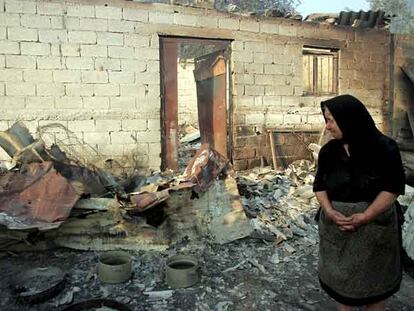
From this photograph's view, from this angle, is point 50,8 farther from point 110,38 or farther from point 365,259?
point 365,259

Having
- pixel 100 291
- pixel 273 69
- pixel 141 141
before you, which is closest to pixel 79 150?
pixel 141 141

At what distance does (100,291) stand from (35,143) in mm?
2028

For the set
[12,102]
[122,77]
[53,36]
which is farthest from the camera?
[122,77]

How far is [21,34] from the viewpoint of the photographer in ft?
19.5

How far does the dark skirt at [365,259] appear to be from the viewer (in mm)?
2207

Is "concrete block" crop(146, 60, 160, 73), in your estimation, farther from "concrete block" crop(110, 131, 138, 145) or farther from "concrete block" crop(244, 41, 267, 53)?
"concrete block" crop(244, 41, 267, 53)

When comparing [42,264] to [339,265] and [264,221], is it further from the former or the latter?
[339,265]

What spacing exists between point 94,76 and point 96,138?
1.07 metres

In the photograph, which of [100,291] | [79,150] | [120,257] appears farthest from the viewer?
[79,150]

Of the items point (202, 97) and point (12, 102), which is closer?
point (12, 102)

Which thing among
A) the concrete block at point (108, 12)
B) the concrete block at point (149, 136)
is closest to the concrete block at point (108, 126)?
the concrete block at point (149, 136)

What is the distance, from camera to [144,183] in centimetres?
524

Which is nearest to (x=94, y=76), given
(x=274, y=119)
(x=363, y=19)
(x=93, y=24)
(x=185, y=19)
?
(x=93, y=24)

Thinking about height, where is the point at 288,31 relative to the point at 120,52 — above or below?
above
